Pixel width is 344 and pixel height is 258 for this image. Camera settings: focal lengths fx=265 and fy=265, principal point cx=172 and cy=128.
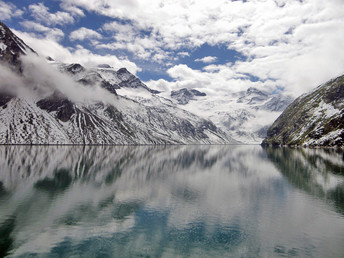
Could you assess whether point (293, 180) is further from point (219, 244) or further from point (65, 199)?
point (65, 199)

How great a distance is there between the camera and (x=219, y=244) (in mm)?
35906

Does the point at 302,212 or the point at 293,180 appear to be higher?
the point at 293,180

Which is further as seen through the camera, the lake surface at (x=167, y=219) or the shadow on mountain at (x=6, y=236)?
the lake surface at (x=167, y=219)

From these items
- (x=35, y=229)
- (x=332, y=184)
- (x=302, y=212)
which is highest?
(x=332, y=184)

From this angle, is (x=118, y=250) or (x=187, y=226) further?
(x=187, y=226)

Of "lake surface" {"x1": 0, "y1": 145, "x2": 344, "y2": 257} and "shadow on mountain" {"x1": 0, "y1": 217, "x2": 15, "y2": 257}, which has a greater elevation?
"lake surface" {"x1": 0, "y1": 145, "x2": 344, "y2": 257}

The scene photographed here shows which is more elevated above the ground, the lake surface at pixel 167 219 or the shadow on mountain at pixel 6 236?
the lake surface at pixel 167 219

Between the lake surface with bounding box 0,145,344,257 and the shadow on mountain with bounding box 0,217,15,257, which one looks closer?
the shadow on mountain with bounding box 0,217,15,257

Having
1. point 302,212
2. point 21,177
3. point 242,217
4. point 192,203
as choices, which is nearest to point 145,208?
point 192,203

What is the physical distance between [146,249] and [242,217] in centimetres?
2120

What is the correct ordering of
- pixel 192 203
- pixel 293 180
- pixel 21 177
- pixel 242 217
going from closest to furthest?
1. pixel 242 217
2. pixel 192 203
3. pixel 21 177
4. pixel 293 180

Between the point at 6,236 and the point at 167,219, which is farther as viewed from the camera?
the point at 167,219

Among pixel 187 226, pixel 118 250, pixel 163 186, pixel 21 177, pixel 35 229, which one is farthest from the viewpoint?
pixel 21 177

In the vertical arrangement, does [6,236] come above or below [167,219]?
below
